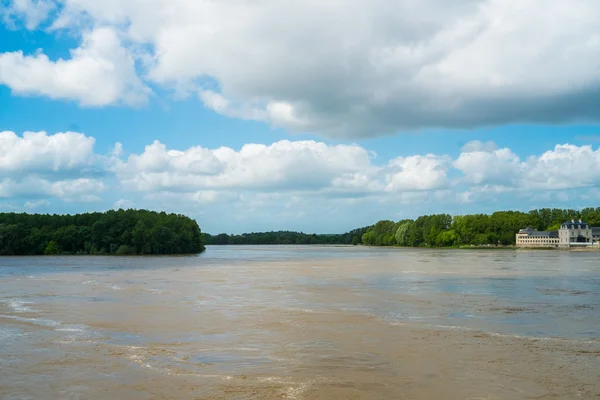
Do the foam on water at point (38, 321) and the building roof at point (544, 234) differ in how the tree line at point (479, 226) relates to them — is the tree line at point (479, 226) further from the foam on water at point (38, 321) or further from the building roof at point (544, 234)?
the foam on water at point (38, 321)

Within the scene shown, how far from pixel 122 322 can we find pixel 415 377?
11.7 metres

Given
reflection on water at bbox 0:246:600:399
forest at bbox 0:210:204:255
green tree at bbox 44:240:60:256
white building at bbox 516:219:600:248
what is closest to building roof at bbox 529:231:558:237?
white building at bbox 516:219:600:248

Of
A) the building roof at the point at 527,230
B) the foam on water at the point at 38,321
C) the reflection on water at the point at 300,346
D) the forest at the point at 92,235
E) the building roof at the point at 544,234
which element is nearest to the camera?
the reflection on water at the point at 300,346

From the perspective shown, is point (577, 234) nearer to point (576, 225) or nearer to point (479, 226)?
point (576, 225)

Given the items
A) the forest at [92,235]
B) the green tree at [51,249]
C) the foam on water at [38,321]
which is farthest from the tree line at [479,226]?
the foam on water at [38,321]

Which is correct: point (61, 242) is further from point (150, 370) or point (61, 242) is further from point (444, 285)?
point (150, 370)

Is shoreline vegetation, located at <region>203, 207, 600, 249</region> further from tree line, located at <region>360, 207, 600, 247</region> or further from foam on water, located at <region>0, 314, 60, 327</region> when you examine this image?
foam on water, located at <region>0, 314, 60, 327</region>

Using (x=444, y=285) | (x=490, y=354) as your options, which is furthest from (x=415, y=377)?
(x=444, y=285)

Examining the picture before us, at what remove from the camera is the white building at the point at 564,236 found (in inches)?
6152

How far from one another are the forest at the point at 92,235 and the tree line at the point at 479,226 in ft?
301

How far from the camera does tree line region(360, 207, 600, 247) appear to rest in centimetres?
16225

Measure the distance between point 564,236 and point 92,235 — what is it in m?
128

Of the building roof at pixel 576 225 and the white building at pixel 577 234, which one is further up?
the building roof at pixel 576 225

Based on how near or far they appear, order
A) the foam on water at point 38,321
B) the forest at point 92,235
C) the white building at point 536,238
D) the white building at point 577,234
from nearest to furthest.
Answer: the foam on water at point 38,321 → the forest at point 92,235 → the white building at point 536,238 → the white building at point 577,234
